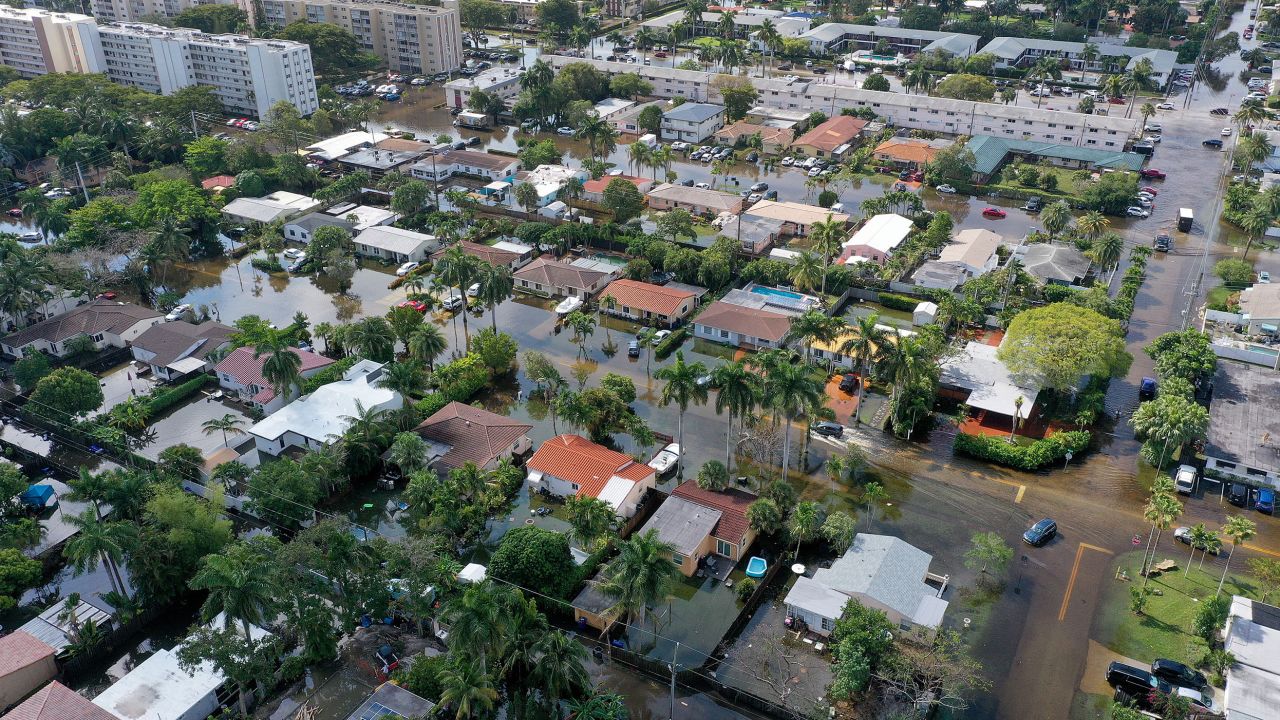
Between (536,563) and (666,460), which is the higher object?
(536,563)

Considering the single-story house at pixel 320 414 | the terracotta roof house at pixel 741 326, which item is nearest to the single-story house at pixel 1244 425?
the terracotta roof house at pixel 741 326

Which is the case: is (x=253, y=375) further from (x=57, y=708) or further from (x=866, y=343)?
(x=866, y=343)

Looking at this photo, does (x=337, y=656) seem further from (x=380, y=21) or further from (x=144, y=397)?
(x=380, y=21)

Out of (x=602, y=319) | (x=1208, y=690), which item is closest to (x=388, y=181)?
(x=602, y=319)

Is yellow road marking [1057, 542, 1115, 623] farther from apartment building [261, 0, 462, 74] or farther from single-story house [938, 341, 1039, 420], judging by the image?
apartment building [261, 0, 462, 74]

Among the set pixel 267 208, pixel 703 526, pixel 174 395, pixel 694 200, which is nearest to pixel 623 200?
pixel 694 200

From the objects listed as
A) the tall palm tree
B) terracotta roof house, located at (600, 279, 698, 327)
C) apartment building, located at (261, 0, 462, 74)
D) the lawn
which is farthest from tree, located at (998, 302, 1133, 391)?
apartment building, located at (261, 0, 462, 74)
